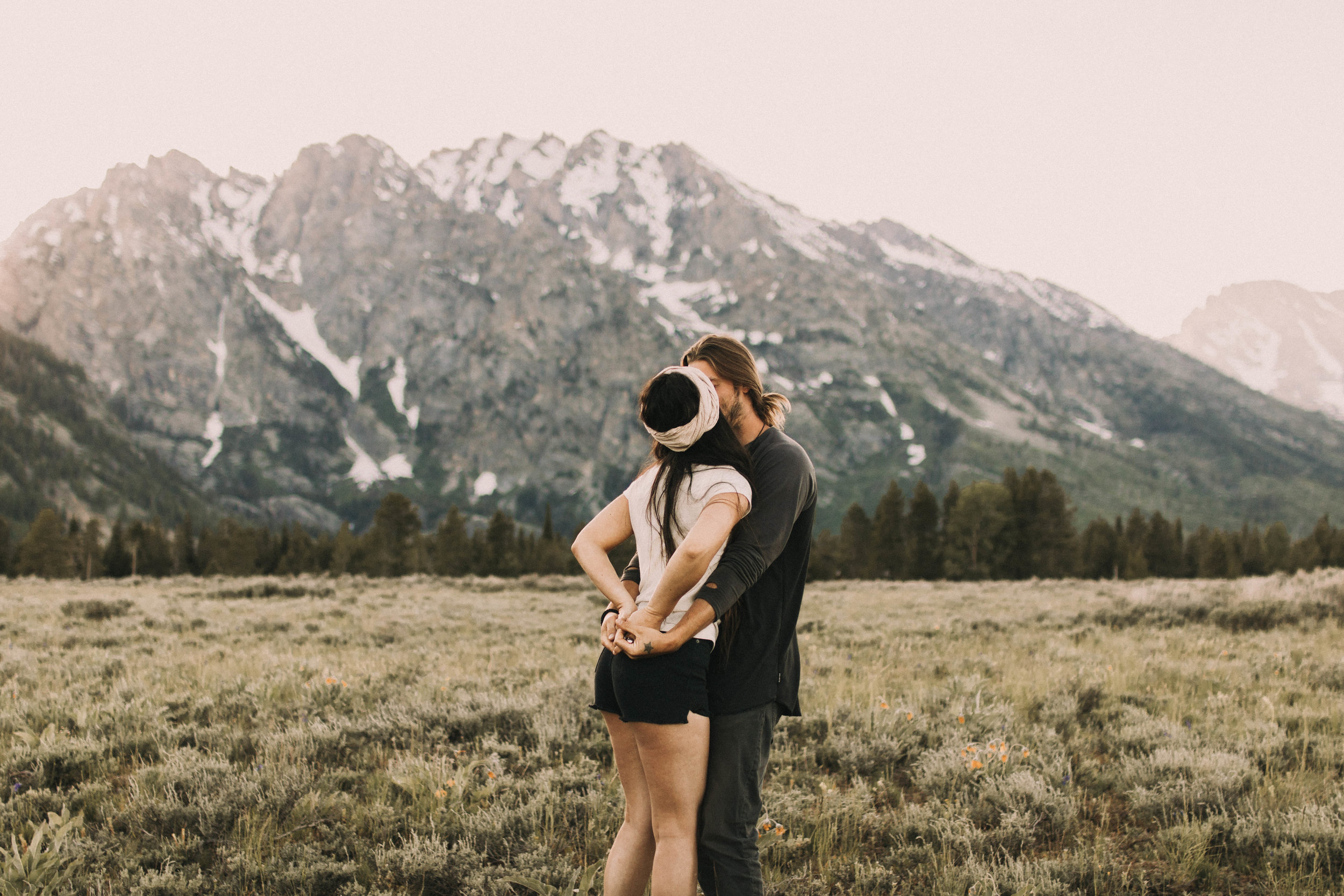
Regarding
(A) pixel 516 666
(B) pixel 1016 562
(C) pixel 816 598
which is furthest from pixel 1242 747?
(B) pixel 1016 562

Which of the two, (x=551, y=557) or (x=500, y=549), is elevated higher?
(x=500, y=549)

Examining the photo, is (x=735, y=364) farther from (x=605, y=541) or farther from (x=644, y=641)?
(x=644, y=641)

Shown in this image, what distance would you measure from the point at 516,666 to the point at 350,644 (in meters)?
4.05

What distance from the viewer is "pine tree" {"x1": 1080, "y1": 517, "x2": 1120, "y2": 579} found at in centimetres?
6488

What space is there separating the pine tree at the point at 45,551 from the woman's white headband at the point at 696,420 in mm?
77224

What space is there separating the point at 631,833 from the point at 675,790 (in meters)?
0.46

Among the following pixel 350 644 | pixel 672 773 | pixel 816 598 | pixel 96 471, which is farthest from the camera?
pixel 96 471

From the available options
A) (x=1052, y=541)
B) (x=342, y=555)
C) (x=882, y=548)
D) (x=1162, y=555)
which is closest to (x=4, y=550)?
(x=342, y=555)

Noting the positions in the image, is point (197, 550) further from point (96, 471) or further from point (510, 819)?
point (96, 471)

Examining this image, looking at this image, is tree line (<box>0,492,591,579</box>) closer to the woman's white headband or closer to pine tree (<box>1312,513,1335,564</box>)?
the woman's white headband

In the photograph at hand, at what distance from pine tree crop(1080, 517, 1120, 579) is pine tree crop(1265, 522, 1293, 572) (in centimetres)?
1551

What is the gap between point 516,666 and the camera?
31.4 feet

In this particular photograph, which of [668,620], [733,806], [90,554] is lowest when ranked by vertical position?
[90,554]

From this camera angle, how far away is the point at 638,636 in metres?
2.80
